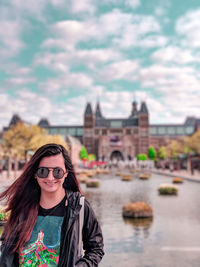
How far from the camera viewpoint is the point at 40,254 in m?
2.27

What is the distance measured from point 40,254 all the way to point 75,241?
29 cm

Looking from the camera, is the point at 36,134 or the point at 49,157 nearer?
the point at 49,157

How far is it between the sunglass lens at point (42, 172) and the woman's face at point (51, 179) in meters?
0.03

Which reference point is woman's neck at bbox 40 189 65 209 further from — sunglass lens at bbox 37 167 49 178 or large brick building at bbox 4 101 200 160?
large brick building at bbox 4 101 200 160

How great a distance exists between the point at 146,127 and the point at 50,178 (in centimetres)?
10472

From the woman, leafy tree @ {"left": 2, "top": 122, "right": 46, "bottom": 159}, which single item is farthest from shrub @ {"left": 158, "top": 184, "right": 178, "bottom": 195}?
the woman

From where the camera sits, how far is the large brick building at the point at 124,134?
Answer: 105m

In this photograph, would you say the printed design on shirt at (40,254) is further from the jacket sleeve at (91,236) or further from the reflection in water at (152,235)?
the reflection in water at (152,235)

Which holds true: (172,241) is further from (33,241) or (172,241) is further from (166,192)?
(166,192)

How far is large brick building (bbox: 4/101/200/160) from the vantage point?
105 m

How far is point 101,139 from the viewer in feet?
348

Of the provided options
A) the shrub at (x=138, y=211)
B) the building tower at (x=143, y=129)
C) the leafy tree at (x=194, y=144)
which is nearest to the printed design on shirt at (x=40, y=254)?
the shrub at (x=138, y=211)

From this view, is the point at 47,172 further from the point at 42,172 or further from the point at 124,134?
the point at 124,134

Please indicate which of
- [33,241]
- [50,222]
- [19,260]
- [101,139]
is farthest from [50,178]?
[101,139]
